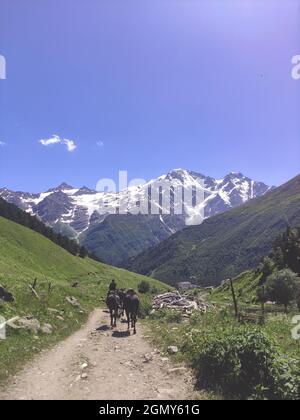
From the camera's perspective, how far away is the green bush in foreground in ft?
45.4

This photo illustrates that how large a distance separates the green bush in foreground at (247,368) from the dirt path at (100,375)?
104 cm

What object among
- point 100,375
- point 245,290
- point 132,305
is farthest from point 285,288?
point 245,290

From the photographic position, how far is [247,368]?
15.0m

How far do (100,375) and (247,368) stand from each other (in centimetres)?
621

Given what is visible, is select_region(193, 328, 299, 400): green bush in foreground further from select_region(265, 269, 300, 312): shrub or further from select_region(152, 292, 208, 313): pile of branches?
select_region(265, 269, 300, 312): shrub

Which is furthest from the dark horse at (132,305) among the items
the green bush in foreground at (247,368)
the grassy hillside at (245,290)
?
the grassy hillside at (245,290)

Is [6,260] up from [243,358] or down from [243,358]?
up

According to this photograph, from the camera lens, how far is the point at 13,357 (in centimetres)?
1938

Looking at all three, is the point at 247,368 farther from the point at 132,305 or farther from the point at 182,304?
the point at 182,304

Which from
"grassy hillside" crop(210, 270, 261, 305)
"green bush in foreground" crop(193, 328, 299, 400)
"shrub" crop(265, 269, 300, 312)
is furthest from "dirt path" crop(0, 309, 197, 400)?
"grassy hillside" crop(210, 270, 261, 305)
